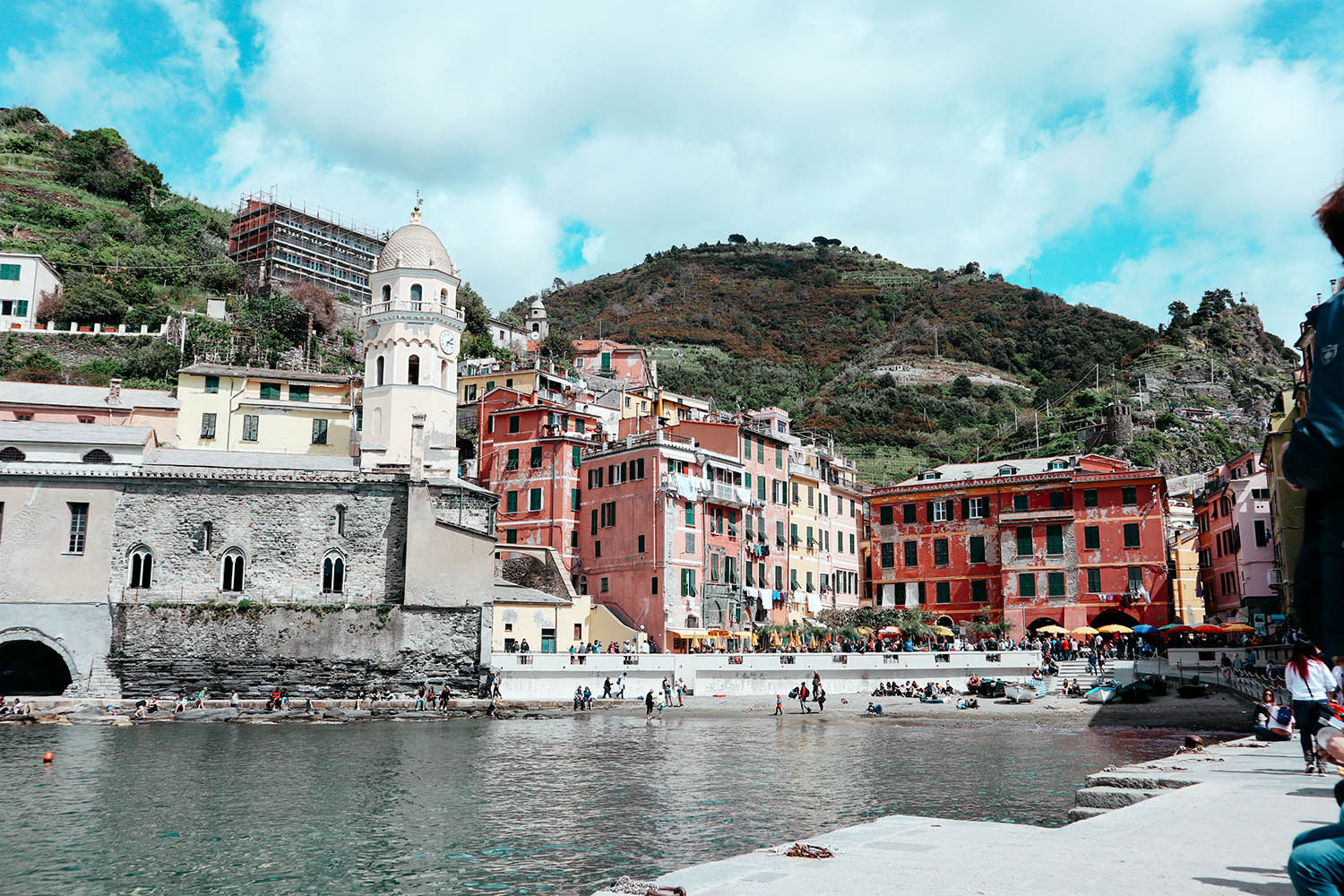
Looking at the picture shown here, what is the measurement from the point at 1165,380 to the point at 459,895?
102 metres

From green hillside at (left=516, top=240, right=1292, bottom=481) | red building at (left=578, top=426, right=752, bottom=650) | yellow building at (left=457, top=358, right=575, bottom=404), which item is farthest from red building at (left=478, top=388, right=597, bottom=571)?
green hillside at (left=516, top=240, right=1292, bottom=481)

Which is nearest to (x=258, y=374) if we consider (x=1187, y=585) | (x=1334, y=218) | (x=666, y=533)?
(x=666, y=533)

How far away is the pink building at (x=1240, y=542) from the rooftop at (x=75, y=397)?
191 feet

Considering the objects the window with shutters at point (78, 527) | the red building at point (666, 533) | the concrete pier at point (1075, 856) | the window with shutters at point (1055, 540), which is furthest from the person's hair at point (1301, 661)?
the window with shutters at point (1055, 540)

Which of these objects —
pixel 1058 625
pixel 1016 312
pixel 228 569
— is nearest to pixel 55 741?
pixel 228 569

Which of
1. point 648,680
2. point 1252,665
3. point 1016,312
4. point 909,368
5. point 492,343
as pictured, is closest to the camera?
point 1252,665

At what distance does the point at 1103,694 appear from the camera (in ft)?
140

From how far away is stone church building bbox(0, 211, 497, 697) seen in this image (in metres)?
41.0

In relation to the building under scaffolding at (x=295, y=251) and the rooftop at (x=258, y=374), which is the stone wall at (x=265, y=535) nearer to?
the rooftop at (x=258, y=374)

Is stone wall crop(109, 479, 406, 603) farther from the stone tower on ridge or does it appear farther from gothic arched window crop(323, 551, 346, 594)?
the stone tower on ridge

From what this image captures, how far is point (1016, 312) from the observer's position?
145 m

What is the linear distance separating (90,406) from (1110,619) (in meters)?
55.1

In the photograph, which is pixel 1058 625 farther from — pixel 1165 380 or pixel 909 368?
pixel 909 368

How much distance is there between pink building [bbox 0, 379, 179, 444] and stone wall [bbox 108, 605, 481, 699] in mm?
14352
